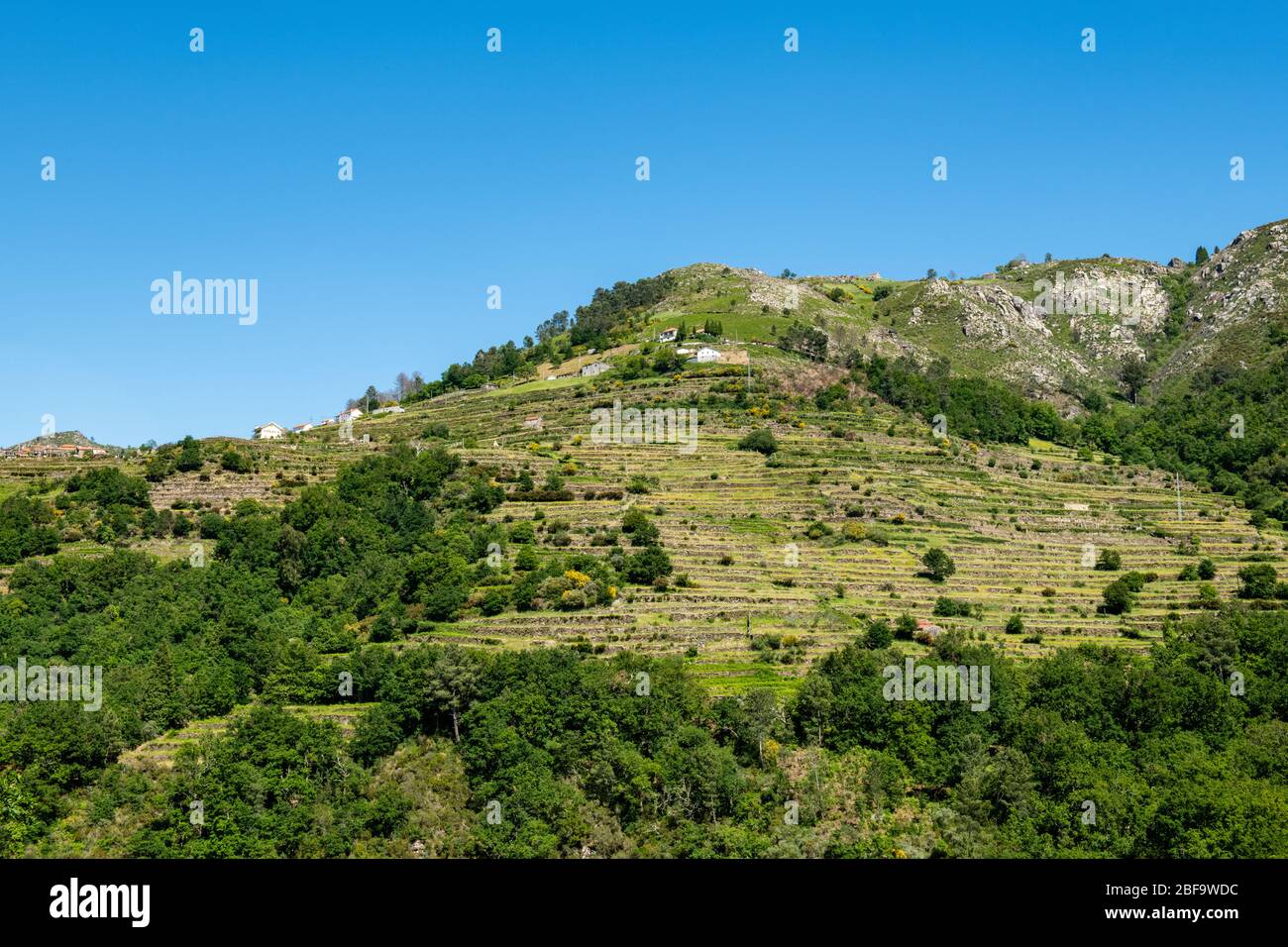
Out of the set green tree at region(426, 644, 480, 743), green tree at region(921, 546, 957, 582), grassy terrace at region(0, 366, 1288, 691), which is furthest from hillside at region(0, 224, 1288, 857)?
green tree at region(921, 546, 957, 582)

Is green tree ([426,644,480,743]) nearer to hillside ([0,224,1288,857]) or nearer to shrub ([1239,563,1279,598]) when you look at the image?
hillside ([0,224,1288,857])

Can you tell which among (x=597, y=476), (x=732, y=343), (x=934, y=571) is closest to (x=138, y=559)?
(x=597, y=476)

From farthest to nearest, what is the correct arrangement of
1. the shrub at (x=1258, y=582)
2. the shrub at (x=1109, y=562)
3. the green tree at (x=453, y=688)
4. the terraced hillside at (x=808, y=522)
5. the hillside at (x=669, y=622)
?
1. the shrub at (x=1109, y=562)
2. the shrub at (x=1258, y=582)
3. the terraced hillside at (x=808, y=522)
4. the green tree at (x=453, y=688)
5. the hillside at (x=669, y=622)

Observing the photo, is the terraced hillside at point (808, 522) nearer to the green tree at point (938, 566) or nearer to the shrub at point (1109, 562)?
the shrub at point (1109, 562)

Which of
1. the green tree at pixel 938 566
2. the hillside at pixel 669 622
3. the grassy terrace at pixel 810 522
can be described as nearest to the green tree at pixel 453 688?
the hillside at pixel 669 622

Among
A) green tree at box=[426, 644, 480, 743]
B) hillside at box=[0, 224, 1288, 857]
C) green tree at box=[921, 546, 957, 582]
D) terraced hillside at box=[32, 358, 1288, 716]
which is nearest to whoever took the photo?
hillside at box=[0, 224, 1288, 857]

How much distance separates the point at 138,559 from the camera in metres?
69.8

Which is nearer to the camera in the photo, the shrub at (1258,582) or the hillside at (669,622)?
the hillside at (669,622)

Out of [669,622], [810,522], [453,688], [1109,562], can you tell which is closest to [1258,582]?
[1109,562]

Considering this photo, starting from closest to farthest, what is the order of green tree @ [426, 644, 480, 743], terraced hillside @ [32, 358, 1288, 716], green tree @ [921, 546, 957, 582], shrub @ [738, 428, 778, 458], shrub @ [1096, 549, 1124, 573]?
green tree @ [426, 644, 480, 743] → terraced hillside @ [32, 358, 1288, 716] → green tree @ [921, 546, 957, 582] → shrub @ [1096, 549, 1124, 573] → shrub @ [738, 428, 778, 458]

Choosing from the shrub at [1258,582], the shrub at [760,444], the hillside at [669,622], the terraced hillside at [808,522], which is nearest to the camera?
the hillside at [669,622]

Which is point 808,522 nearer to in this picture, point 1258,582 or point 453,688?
point 1258,582

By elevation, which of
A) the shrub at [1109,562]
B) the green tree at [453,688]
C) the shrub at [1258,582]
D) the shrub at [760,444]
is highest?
the shrub at [760,444]
